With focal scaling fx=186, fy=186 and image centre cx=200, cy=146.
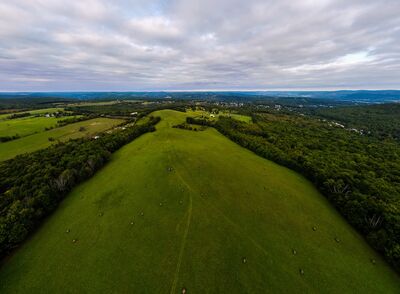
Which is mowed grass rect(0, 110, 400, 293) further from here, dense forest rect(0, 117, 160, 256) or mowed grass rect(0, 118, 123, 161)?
mowed grass rect(0, 118, 123, 161)

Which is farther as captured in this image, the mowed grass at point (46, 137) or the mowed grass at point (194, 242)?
the mowed grass at point (46, 137)

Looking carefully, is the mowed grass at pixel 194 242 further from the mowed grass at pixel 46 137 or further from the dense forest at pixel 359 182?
the mowed grass at pixel 46 137

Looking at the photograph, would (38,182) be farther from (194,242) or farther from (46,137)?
(46,137)

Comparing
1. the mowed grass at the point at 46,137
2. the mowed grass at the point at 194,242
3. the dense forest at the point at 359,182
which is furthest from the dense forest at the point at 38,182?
the dense forest at the point at 359,182

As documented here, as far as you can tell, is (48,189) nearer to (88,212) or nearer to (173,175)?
(88,212)

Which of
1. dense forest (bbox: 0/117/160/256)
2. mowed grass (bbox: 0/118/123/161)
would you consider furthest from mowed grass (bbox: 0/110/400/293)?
mowed grass (bbox: 0/118/123/161)

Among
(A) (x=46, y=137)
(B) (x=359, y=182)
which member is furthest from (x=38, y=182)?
(B) (x=359, y=182)
